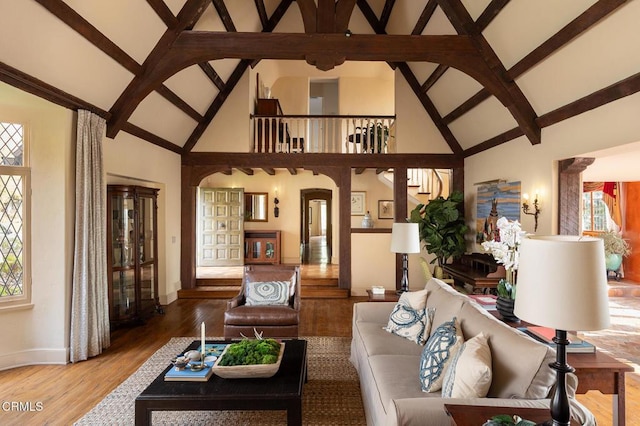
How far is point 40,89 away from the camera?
3.37 m

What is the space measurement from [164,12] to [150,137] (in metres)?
2.03

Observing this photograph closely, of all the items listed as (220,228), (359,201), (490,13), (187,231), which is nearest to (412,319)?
(490,13)

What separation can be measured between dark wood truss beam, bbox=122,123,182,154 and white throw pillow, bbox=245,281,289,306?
2.77 m

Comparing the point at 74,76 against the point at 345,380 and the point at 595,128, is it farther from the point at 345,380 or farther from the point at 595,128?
the point at 595,128

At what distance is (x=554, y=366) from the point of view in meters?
1.37

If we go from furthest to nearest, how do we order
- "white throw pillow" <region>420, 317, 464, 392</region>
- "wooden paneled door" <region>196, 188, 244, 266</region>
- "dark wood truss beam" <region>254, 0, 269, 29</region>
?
"wooden paneled door" <region>196, 188, 244, 266</region> < "dark wood truss beam" <region>254, 0, 269, 29</region> < "white throw pillow" <region>420, 317, 464, 392</region>

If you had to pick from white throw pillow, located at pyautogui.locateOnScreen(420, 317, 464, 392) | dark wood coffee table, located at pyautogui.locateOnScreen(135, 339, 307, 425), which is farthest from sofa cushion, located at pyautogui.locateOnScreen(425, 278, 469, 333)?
dark wood coffee table, located at pyautogui.locateOnScreen(135, 339, 307, 425)

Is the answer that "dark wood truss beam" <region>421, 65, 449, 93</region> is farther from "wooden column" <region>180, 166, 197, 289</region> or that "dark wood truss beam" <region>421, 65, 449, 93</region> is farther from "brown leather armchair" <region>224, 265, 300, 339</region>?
"wooden column" <region>180, 166, 197, 289</region>

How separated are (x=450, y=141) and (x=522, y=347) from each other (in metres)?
5.52

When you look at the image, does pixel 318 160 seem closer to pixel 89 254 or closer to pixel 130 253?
pixel 130 253

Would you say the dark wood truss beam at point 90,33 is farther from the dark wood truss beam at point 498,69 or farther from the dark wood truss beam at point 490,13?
the dark wood truss beam at point 490,13

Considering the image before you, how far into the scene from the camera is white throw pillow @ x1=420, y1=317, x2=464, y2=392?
2104mm

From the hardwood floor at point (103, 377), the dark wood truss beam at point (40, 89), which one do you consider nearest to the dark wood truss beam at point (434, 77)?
the hardwood floor at point (103, 377)

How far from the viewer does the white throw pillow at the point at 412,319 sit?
9.82 ft
